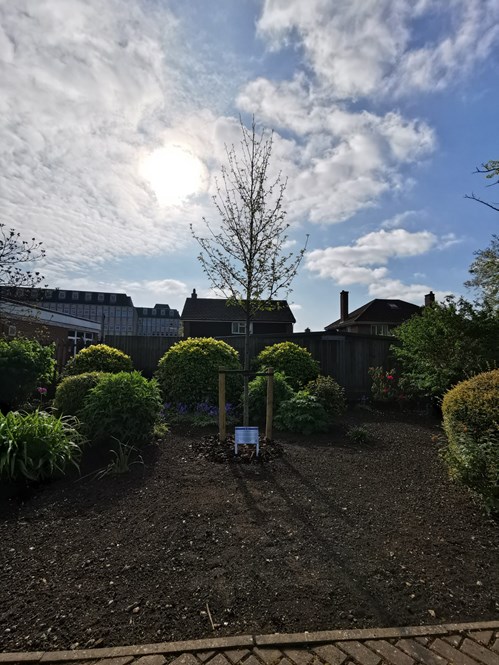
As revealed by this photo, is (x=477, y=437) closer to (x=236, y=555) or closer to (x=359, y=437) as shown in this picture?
(x=359, y=437)

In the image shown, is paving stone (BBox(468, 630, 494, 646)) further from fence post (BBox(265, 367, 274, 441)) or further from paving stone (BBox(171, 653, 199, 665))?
fence post (BBox(265, 367, 274, 441))

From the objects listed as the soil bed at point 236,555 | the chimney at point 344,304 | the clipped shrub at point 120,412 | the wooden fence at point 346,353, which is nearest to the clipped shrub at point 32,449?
the soil bed at point 236,555

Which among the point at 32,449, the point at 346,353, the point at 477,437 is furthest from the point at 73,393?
the point at 346,353

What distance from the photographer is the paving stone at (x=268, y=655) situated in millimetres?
1747

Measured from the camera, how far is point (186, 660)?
1.74 metres

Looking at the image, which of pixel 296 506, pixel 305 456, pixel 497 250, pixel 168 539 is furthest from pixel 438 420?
pixel 497 250

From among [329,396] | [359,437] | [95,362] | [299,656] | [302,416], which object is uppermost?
[95,362]

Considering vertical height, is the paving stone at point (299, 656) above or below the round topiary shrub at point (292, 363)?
below

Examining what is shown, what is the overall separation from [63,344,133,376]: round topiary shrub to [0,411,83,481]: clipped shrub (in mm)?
4265

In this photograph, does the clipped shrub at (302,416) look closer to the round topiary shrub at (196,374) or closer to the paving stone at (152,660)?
the round topiary shrub at (196,374)

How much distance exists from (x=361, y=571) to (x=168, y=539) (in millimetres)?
1436

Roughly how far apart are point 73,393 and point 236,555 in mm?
4245

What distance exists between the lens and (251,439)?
15.0 ft

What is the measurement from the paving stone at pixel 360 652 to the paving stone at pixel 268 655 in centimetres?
32
